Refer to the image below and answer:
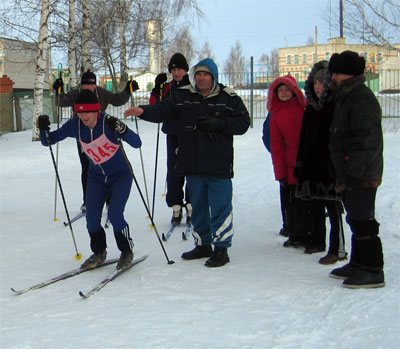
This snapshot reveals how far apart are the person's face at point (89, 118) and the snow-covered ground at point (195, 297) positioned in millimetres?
1292

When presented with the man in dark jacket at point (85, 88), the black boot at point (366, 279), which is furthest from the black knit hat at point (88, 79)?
the black boot at point (366, 279)

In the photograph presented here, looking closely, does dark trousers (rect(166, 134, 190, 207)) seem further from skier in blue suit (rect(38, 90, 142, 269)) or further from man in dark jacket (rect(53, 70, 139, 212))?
skier in blue suit (rect(38, 90, 142, 269))

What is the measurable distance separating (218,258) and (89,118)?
1648 millimetres

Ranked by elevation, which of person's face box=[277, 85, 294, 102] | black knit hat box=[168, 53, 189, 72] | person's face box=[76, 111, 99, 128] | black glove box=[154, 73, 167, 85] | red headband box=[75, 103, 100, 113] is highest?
black knit hat box=[168, 53, 189, 72]

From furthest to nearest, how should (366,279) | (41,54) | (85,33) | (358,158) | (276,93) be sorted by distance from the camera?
(85,33), (41,54), (276,93), (366,279), (358,158)

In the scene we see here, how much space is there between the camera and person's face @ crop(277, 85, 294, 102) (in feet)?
16.1

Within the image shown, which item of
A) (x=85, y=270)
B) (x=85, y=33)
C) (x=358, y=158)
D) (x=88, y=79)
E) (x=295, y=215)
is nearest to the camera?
(x=358, y=158)

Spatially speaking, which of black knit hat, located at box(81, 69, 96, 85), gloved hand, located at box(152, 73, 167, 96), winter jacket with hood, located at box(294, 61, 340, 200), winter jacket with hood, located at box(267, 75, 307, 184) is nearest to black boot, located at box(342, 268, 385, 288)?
winter jacket with hood, located at box(294, 61, 340, 200)

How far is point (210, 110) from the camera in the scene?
4602 millimetres

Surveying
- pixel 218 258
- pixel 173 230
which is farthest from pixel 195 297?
pixel 173 230

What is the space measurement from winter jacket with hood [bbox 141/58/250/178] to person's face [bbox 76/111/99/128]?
0.41 m

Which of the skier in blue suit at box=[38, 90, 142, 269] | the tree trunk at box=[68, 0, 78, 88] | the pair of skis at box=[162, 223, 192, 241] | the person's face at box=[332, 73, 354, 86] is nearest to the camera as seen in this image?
the person's face at box=[332, 73, 354, 86]

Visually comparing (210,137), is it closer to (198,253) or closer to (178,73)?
(198,253)

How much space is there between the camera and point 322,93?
4.37 metres
